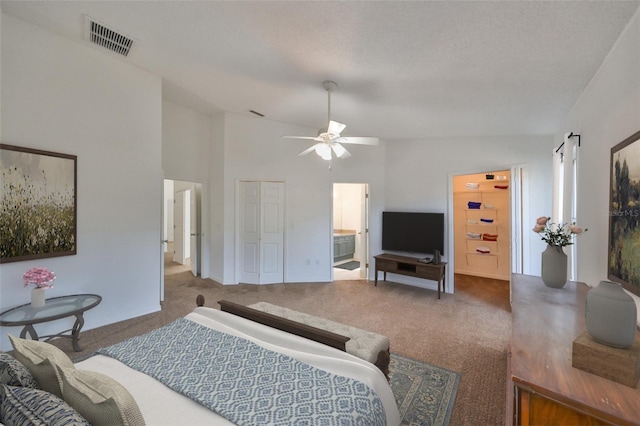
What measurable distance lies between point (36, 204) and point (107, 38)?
1.77 meters

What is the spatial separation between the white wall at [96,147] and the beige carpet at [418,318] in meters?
0.55

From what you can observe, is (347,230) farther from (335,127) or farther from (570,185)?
(570,185)

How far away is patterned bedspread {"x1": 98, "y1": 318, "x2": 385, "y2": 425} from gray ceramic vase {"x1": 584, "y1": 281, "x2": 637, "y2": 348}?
0.98 meters

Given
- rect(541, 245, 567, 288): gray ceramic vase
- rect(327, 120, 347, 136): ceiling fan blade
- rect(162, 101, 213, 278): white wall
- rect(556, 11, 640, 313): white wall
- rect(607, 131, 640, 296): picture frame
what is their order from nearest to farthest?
rect(607, 131, 640, 296): picture frame < rect(556, 11, 640, 313): white wall < rect(541, 245, 567, 288): gray ceramic vase < rect(327, 120, 347, 136): ceiling fan blade < rect(162, 101, 213, 278): white wall

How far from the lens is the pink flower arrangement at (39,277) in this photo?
2.47 meters

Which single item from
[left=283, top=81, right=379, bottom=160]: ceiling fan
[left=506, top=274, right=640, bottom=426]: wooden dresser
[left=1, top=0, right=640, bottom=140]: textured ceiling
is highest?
[left=1, top=0, right=640, bottom=140]: textured ceiling

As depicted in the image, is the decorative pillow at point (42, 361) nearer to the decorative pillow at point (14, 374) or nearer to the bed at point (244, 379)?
the decorative pillow at point (14, 374)

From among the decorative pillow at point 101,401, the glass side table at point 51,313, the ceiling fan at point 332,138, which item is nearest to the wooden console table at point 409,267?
the ceiling fan at point 332,138

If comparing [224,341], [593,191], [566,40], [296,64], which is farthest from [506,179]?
[224,341]

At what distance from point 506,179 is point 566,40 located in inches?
161

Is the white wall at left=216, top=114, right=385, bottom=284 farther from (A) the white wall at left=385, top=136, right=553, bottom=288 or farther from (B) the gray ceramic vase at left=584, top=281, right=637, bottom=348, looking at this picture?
(B) the gray ceramic vase at left=584, top=281, right=637, bottom=348

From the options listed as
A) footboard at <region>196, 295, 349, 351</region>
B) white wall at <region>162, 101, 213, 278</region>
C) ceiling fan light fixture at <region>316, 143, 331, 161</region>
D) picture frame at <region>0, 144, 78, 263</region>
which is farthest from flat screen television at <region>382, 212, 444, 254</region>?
picture frame at <region>0, 144, 78, 263</region>

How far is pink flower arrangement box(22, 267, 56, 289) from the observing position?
247cm

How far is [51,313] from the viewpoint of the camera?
2.44m
